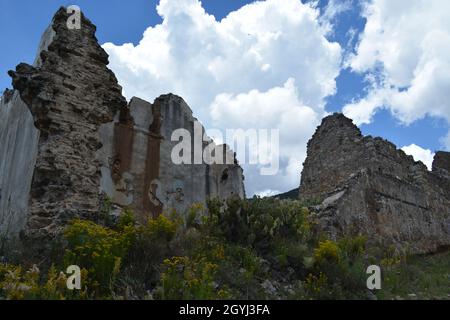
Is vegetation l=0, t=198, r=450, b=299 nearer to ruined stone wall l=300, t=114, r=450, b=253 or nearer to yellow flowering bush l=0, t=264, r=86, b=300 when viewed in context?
yellow flowering bush l=0, t=264, r=86, b=300

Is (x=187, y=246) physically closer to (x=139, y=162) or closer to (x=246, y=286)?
(x=246, y=286)

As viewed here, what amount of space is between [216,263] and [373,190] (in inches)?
280

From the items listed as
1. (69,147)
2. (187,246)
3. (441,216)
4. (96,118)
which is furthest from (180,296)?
(441,216)

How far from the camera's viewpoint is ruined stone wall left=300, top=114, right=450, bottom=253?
10352 mm

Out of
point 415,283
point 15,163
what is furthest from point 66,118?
point 415,283

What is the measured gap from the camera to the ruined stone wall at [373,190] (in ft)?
34.0

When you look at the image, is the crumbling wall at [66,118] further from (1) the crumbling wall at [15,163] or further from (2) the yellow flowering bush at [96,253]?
(2) the yellow flowering bush at [96,253]

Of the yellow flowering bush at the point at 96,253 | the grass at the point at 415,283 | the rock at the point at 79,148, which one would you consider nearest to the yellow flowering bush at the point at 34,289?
the yellow flowering bush at the point at 96,253

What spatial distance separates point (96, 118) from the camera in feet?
22.6

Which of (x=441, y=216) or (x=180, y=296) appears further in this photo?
(x=441, y=216)

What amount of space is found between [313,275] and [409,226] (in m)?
7.41

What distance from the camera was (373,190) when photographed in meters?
11.4

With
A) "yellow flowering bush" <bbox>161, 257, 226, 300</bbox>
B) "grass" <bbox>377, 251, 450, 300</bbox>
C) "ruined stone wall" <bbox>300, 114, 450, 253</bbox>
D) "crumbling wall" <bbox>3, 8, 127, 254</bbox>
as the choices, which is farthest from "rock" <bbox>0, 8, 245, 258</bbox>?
"grass" <bbox>377, 251, 450, 300</bbox>
